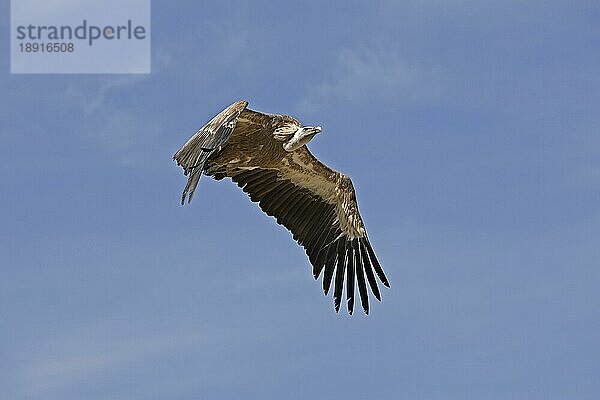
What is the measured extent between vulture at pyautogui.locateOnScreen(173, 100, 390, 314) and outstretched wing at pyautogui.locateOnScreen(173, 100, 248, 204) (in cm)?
155

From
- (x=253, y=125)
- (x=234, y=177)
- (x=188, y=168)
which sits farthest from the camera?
(x=234, y=177)

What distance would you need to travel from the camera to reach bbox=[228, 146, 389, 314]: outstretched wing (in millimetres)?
25453

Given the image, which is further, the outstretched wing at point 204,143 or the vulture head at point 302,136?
the vulture head at point 302,136

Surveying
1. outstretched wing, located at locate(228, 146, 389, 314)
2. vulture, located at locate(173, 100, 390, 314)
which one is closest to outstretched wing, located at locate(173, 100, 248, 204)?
vulture, located at locate(173, 100, 390, 314)

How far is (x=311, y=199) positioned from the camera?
2630 cm

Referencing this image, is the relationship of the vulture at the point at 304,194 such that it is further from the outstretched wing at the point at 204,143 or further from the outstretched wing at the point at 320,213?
the outstretched wing at the point at 204,143

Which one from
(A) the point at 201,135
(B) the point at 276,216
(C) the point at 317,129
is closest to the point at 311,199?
(B) the point at 276,216

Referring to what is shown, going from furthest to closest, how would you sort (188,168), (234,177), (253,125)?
1. (234,177)
2. (253,125)
3. (188,168)

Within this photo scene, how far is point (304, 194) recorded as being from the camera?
26219mm

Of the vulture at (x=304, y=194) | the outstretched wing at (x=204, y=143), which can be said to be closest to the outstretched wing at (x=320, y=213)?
the vulture at (x=304, y=194)

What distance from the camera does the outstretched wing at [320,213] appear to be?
83.5 feet

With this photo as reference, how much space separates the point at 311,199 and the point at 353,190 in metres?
0.96

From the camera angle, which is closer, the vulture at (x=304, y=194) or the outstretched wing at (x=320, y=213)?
the vulture at (x=304, y=194)

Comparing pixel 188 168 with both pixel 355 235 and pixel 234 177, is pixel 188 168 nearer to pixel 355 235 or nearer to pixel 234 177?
pixel 234 177
